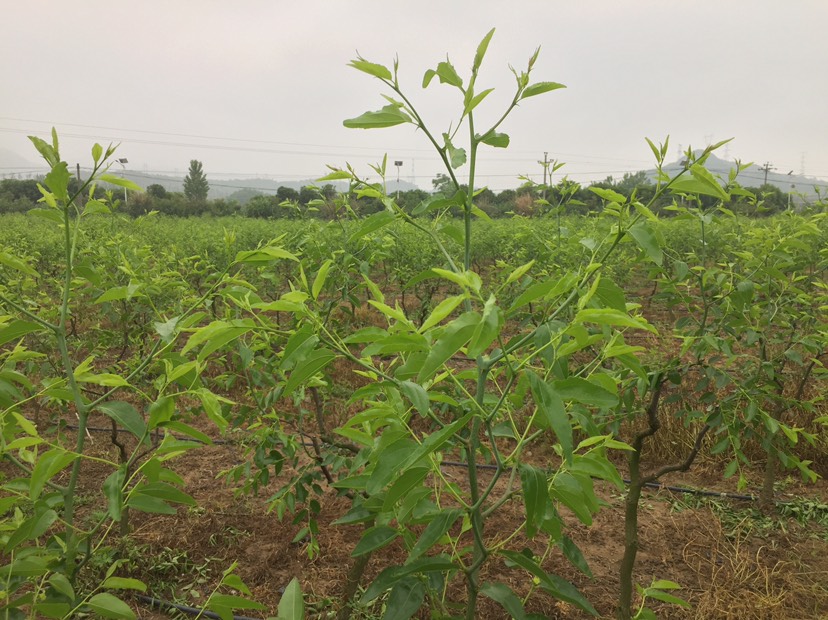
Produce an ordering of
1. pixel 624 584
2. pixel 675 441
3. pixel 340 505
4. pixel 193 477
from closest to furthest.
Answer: pixel 624 584 < pixel 340 505 < pixel 193 477 < pixel 675 441

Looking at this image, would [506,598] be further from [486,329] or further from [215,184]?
[215,184]

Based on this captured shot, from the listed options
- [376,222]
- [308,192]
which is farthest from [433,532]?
[308,192]

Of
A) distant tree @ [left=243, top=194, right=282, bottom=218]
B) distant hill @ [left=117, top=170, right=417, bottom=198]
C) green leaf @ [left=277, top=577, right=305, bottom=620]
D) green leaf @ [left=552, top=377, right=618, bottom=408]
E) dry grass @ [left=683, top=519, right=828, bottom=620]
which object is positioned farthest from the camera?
distant hill @ [left=117, top=170, right=417, bottom=198]

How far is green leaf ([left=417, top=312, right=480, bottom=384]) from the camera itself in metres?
0.67

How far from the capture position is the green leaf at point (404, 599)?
951 mm

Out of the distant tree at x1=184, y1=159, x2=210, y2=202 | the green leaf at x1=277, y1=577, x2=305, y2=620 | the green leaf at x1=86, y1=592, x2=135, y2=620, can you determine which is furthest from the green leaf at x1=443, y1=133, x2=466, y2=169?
the distant tree at x1=184, y1=159, x2=210, y2=202

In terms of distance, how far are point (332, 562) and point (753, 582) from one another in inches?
72.9

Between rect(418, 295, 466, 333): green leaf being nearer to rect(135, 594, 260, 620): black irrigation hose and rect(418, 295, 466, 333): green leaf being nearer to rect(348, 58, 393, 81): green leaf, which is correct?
rect(348, 58, 393, 81): green leaf

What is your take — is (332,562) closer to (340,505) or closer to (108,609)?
(340,505)

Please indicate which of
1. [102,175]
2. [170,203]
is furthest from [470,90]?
[170,203]

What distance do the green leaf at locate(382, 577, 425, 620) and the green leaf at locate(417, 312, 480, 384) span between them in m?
0.53

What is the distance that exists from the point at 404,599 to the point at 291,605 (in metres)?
0.21

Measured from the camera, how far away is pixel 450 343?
0.68 metres

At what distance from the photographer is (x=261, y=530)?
2.62 meters
